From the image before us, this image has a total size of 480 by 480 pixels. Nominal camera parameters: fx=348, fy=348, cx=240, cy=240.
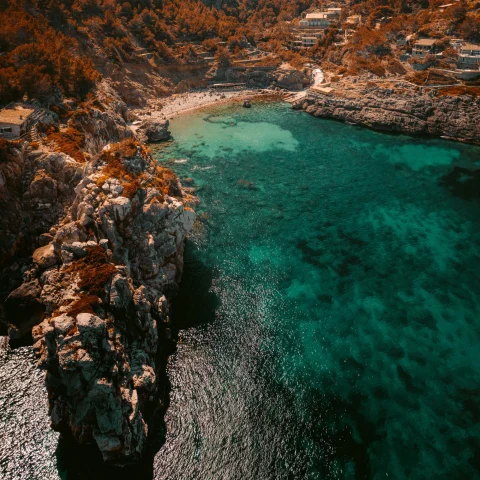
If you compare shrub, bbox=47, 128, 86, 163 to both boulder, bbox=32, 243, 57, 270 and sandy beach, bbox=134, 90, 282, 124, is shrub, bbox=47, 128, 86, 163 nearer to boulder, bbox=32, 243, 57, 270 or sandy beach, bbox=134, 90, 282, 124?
boulder, bbox=32, 243, 57, 270

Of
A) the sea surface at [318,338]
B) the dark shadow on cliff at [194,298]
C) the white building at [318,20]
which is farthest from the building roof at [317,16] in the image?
Result: the dark shadow on cliff at [194,298]

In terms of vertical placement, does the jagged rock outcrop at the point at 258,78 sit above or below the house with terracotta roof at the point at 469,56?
below

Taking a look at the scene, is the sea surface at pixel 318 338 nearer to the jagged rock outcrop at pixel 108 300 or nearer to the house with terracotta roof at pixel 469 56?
Result: the jagged rock outcrop at pixel 108 300

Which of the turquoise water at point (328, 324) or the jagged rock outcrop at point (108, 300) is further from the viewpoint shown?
the turquoise water at point (328, 324)

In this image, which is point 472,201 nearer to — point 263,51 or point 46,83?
point 46,83

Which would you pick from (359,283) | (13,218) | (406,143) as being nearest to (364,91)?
(406,143)

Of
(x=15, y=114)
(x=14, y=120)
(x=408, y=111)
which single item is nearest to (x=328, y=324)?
(x=14, y=120)

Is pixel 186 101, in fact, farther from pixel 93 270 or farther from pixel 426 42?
pixel 93 270
